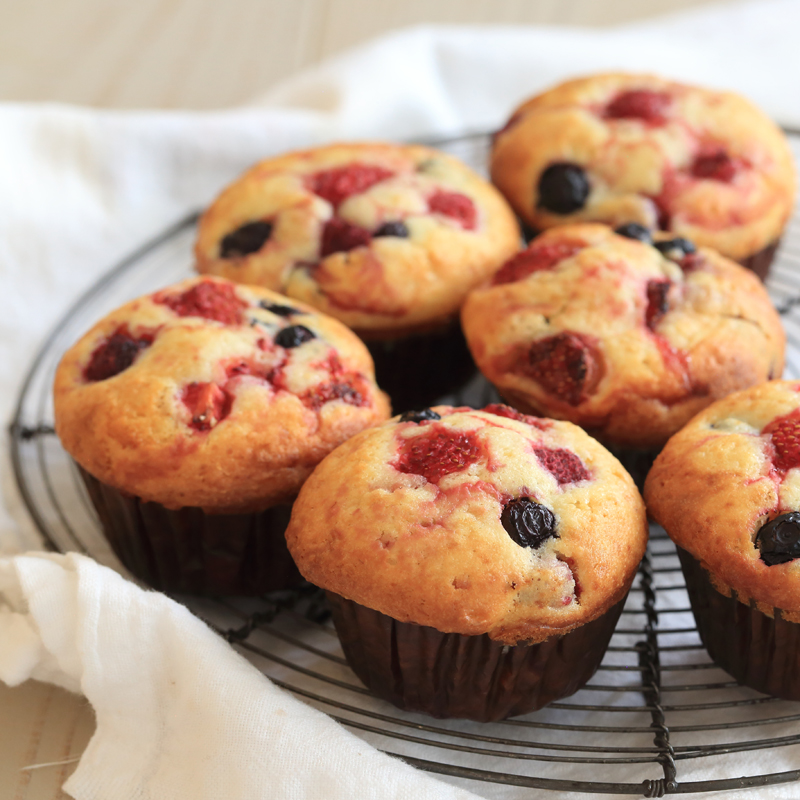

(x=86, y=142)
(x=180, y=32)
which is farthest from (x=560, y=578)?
(x=180, y=32)

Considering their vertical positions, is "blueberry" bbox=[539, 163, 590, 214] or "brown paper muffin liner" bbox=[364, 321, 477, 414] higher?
"blueberry" bbox=[539, 163, 590, 214]

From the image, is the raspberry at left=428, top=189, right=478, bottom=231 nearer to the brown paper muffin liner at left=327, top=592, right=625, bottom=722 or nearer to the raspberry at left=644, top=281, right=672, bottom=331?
the raspberry at left=644, top=281, right=672, bottom=331

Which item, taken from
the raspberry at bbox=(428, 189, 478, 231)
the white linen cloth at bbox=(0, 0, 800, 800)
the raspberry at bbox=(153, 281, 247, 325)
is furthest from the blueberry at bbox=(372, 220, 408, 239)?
the white linen cloth at bbox=(0, 0, 800, 800)

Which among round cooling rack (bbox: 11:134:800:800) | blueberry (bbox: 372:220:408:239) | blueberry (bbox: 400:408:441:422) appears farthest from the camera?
blueberry (bbox: 372:220:408:239)

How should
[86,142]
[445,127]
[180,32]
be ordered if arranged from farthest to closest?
1. [180,32]
2. [445,127]
3. [86,142]

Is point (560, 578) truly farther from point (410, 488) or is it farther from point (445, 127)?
point (445, 127)

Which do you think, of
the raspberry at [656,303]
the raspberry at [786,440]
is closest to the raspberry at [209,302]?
the raspberry at [656,303]

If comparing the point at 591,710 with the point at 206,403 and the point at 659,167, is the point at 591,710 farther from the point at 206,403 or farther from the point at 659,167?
the point at 659,167
